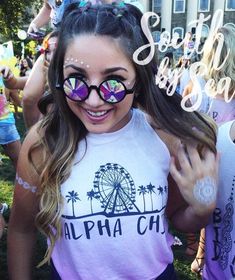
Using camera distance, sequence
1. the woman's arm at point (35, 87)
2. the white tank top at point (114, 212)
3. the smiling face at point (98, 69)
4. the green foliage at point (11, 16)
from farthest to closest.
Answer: the green foliage at point (11, 16)
the woman's arm at point (35, 87)
the white tank top at point (114, 212)
the smiling face at point (98, 69)

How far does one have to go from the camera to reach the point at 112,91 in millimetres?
1244

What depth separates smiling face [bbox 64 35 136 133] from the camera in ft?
4.04

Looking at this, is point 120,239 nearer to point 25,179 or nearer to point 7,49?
point 25,179

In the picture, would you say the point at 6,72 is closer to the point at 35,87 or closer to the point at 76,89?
the point at 35,87

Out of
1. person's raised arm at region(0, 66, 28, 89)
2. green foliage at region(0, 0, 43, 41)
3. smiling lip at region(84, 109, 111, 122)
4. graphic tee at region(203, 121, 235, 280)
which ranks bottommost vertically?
graphic tee at region(203, 121, 235, 280)

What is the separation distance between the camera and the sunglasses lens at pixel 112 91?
4.06 feet

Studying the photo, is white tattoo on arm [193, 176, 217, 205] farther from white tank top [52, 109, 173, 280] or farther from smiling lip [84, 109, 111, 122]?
smiling lip [84, 109, 111, 122]

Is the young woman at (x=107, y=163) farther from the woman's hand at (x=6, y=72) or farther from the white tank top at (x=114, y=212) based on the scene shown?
the woman's hand at (x=6, y=72)

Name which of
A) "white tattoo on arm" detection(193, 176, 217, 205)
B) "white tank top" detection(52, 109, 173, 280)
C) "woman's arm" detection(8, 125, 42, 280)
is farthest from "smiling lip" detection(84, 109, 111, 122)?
"white tattoo on arm" detection(193, 176, 217, 205)

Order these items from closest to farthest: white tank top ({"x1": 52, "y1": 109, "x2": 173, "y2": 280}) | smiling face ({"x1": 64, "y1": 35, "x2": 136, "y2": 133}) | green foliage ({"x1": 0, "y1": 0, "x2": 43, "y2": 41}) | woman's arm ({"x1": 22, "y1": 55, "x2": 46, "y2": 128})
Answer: smiling face ({"x1": 64, "y1": 35, "x2": 136, "y2": 133}), white tank top ({"x1": 52, "y1": 109, "x2": 173, "y2": 280}), woman's arm ({"x1": 22, "y1": 55, "x2": 46, "y2": 128}), green foliage ({"x1": 0, "y1": 0, "x2": 43, "y2": 41})

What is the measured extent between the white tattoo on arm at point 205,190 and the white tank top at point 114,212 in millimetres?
142

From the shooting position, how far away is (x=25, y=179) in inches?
56.0

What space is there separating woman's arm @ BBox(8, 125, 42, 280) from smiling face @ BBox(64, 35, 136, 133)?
0.88 ft

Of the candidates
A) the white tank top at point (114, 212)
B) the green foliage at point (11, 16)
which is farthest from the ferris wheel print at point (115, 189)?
the green foliage at point (11, 16)
